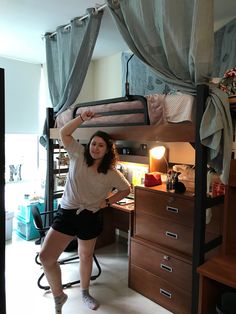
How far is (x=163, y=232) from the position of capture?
2.19 m

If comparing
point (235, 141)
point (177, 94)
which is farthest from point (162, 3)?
point (235, 141)

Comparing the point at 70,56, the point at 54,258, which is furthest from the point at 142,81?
the point at 54,258

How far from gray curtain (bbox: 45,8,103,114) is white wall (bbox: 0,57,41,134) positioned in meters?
0.81

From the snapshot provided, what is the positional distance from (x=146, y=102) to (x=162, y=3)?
2.11 feet

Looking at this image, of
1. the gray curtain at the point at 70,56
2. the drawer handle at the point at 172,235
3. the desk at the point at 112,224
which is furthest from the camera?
the desk at the point at 112,224

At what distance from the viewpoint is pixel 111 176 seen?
2111 millimetres

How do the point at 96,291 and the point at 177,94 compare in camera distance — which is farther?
the point at 96,291

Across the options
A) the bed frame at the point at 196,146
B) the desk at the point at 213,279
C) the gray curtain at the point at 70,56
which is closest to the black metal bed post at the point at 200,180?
the bed frame at the point at 196,146

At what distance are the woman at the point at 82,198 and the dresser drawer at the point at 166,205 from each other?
0.80 feet

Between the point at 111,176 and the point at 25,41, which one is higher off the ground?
the point at 25,41

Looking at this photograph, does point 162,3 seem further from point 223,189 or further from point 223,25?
point 223,189

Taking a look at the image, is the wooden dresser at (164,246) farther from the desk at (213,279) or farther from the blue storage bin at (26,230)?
the blue storage bin at (26,230)

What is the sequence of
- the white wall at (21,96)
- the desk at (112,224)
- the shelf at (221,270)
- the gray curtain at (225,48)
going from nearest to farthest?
the shelf at (221,270), the gray curtain at (225,48), the desk at (112,224), the white wall at (21,96)

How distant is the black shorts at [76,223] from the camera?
204cm
